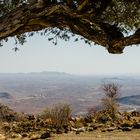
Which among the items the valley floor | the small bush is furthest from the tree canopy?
the small bush

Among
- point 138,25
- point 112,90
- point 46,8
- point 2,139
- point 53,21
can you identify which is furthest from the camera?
point 112,90

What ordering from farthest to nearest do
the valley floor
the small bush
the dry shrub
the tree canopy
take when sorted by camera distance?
the dry shrub, the small bush, the valley floor, the tree canopy

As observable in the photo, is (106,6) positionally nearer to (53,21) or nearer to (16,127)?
(53,21)

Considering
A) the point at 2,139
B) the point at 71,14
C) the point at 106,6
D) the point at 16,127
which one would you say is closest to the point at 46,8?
the point at 71,14

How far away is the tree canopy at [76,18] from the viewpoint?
12016 mm

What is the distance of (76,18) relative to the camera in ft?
42.0

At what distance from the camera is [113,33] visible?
1291 centimetres

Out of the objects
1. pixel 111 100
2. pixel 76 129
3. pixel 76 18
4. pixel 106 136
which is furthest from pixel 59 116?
pixel 76 18

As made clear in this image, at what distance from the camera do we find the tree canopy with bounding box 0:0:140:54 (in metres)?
12.0

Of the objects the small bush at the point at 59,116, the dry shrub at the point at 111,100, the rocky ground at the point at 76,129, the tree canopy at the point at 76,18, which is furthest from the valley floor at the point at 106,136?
the dry shrub at the point at 111,100

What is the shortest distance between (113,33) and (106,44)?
39 centimetres

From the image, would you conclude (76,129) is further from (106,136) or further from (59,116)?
(106,136)

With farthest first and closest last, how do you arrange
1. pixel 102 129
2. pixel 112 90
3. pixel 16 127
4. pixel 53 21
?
1. pixel 112 90
2. pixel 16 127
3. pixel 102 129
4. pixel 53 21

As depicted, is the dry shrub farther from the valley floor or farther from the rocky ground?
the valley floor
